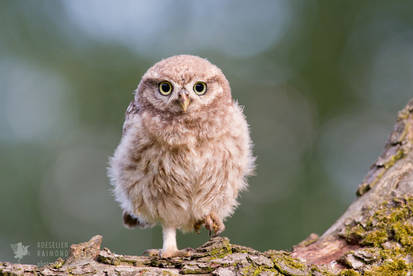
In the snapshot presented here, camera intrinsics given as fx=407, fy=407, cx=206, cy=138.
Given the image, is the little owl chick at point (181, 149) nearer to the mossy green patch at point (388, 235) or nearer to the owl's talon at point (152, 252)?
the owl's talon at point (152, 252)

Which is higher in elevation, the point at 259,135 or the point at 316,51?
the point at 316,51

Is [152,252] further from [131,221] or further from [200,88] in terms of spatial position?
[200,88]

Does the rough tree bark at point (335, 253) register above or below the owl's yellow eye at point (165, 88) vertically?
below

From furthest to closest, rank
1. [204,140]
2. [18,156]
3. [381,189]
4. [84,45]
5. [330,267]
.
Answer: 1. [84,45]
2. [18,156]
3. [204,140]
4. [381,189]
5. [330,267]

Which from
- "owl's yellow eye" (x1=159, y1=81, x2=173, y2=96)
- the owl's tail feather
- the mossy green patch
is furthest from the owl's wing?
the mossy green patch

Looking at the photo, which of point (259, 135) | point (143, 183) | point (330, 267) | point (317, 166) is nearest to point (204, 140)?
point (143, 183)

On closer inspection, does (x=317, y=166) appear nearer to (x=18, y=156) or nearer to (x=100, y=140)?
(x=100, y=140)

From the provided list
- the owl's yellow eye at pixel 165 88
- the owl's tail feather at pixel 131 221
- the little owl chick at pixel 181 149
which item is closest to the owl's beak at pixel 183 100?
the little owl chick at pixel 181 149
